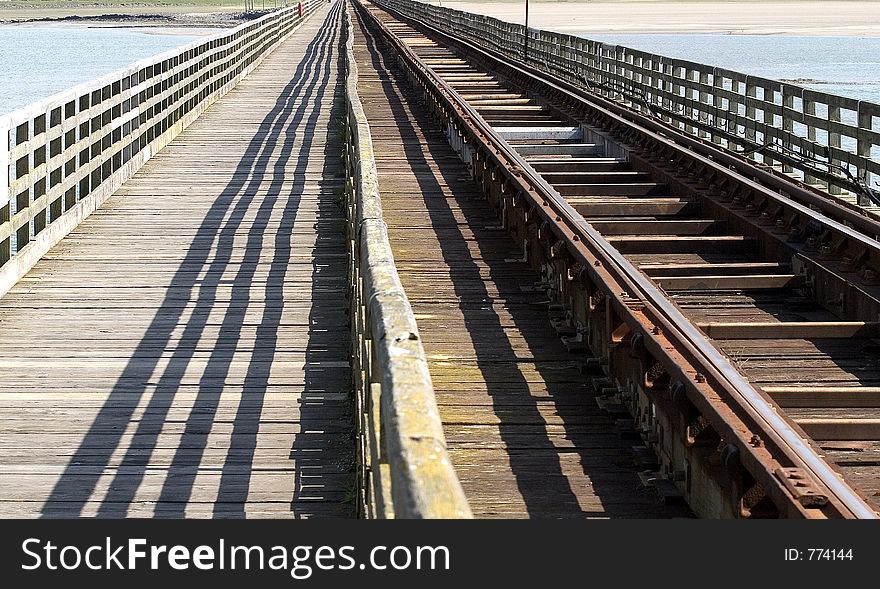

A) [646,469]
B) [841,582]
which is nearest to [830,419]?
[646,469]

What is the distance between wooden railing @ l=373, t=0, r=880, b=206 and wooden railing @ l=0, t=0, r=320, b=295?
7270 mm

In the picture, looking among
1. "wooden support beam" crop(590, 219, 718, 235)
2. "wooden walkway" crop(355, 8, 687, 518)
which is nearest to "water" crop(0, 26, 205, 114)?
"wooden walkway" crop(355, 8, 687, 518)

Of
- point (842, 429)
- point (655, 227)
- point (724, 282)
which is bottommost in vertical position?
point (842, 429)

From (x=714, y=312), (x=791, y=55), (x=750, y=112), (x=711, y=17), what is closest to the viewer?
(x=714, y=312)

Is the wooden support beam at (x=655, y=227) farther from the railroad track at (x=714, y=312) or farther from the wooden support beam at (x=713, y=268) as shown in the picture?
the wooden support beam at (x=713, y=268)

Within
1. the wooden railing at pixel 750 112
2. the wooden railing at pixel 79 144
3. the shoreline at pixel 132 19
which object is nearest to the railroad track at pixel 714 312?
the wooden railing at pixel 750 112

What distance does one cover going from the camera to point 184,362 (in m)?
8.71

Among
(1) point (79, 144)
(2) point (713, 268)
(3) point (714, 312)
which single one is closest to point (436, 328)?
(3) point (714, 312)

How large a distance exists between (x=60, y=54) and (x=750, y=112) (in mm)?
72146

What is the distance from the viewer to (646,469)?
6.31 meters

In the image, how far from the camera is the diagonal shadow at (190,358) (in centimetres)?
674

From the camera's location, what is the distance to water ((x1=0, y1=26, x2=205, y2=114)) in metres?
53.6

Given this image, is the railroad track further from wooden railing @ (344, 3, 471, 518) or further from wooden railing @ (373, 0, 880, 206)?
wooden railing @ (373, 0, 880, 206)

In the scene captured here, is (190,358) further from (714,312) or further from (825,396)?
(825,396)
